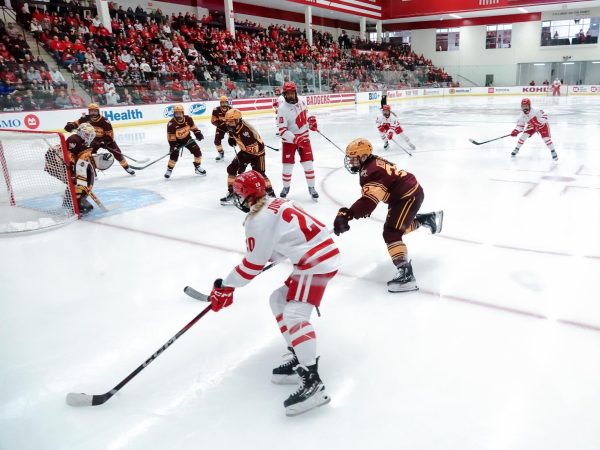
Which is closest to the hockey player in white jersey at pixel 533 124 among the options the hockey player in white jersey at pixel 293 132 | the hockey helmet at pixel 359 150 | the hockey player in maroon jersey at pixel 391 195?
the hockey player in white jersey at pixel 293 132

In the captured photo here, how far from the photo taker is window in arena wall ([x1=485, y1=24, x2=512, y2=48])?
31.6 metres

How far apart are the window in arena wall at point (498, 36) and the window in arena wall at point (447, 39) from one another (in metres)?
2.07

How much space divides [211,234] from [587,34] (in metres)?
33.2

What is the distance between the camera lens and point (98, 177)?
747cm

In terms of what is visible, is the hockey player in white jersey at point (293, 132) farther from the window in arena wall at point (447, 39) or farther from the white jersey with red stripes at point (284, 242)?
the window in arena wall at point (447, 39)

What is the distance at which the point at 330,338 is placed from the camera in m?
2.72

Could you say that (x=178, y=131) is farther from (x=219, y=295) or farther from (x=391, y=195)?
(x=219, y=295)

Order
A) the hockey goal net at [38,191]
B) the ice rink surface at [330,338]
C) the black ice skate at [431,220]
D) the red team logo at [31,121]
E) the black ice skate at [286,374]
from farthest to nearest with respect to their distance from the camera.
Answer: the red team logo at [31,121] < the hockey goal net at [38,191] < the black ice skate at [431,220] < the black ice skate at [286,374] < the ice rink surface at [330,338]

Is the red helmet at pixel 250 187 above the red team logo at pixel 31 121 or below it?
below

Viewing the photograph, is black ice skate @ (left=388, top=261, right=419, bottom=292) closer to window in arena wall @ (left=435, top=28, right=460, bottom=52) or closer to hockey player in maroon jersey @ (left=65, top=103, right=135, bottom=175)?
hockey player in maroon jersey @ (left=65, top=103, right=135, bottom=175)

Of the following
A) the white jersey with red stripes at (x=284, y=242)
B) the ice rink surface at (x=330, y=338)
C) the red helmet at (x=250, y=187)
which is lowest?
the ice rink surface at (x=330, y=338)

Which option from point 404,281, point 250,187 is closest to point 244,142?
point 404,281

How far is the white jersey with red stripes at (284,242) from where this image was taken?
2021 mm

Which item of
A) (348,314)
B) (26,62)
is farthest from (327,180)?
(26,62)
